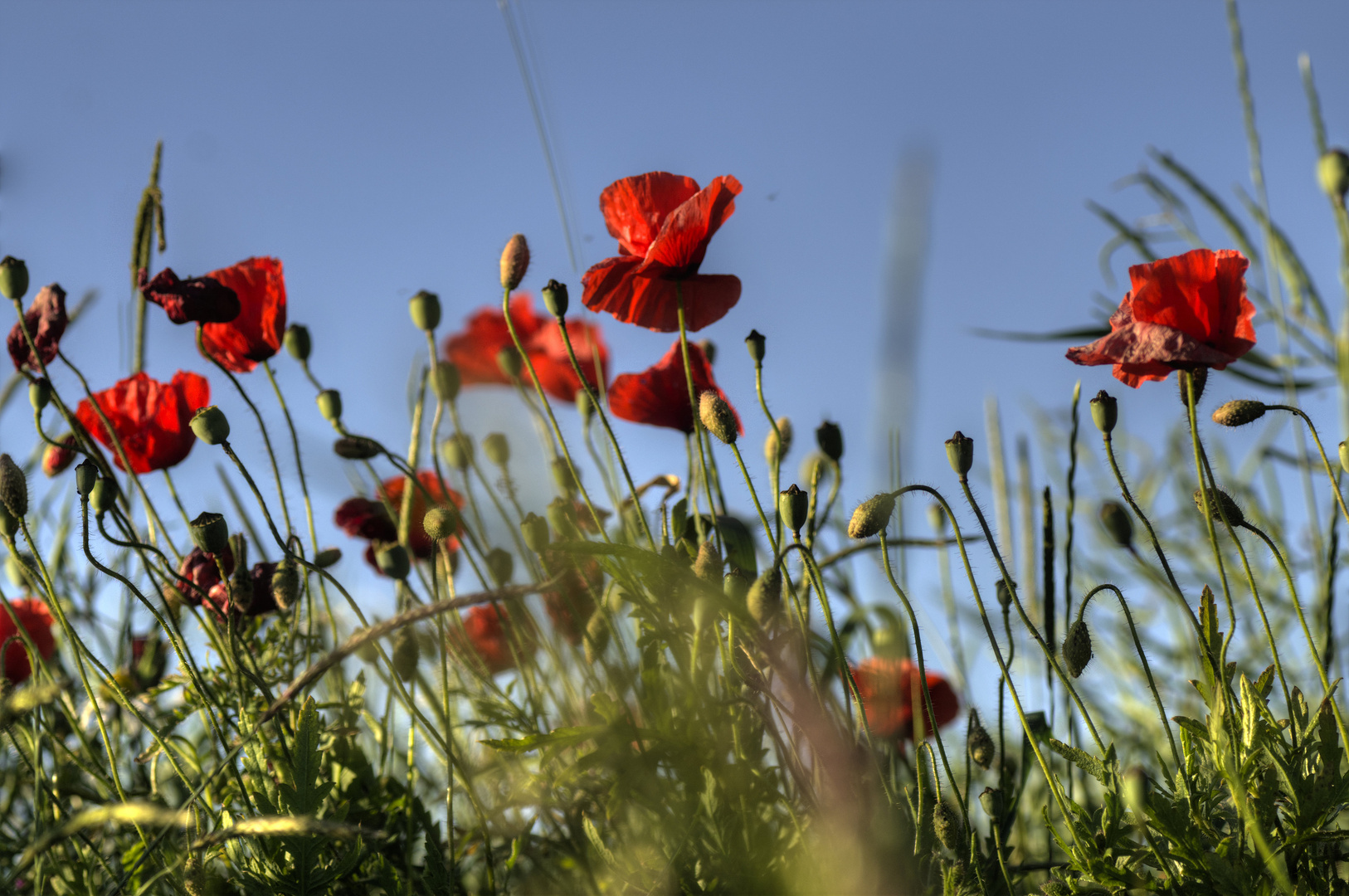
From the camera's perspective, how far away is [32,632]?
42.1 inches

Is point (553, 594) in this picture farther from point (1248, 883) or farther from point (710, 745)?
point (1248, 883)

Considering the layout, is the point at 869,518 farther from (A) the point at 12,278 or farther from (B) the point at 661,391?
(A) the point at 12,278

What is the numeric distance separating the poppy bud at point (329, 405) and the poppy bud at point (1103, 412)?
67 centimetres

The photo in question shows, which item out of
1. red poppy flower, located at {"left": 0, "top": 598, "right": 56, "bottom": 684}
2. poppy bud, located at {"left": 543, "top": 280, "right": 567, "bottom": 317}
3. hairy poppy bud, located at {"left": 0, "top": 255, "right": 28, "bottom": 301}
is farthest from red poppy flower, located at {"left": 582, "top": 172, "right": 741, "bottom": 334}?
red poppy flower, located at {"left": 0, "top": 598, "right": 56, "bottom": 684}

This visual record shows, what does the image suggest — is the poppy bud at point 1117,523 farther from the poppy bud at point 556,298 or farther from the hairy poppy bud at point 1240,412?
the poppy bud at point 556,298

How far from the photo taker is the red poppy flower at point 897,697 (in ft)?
1.61

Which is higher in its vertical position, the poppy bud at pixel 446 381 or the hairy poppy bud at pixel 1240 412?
the poppy bud at pixel 446 381

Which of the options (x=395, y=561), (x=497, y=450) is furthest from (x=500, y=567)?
(x=497, y=450)

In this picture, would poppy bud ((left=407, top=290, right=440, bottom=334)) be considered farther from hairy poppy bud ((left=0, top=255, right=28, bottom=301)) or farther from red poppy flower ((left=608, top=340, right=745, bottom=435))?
hairy poppy bud ((left=0, top=255, right=28, bottom=301))

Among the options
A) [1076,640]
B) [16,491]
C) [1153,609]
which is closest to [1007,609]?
[1076,640]

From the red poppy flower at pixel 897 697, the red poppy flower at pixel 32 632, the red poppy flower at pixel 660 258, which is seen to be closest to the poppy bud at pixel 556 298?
the red poppy flower at pixel 660 258

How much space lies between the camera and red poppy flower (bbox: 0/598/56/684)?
1086mm

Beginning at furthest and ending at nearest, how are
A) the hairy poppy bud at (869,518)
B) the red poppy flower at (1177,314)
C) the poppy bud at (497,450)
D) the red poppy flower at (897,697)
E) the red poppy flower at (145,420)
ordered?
the poppy bud at (497,450)
the red poppy flower at (145,420)
the red poppy flower at (1177,314)
the hairy poppy bud at (869,518)
the red poppy flower at (897,697)

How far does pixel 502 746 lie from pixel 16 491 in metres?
0.42
